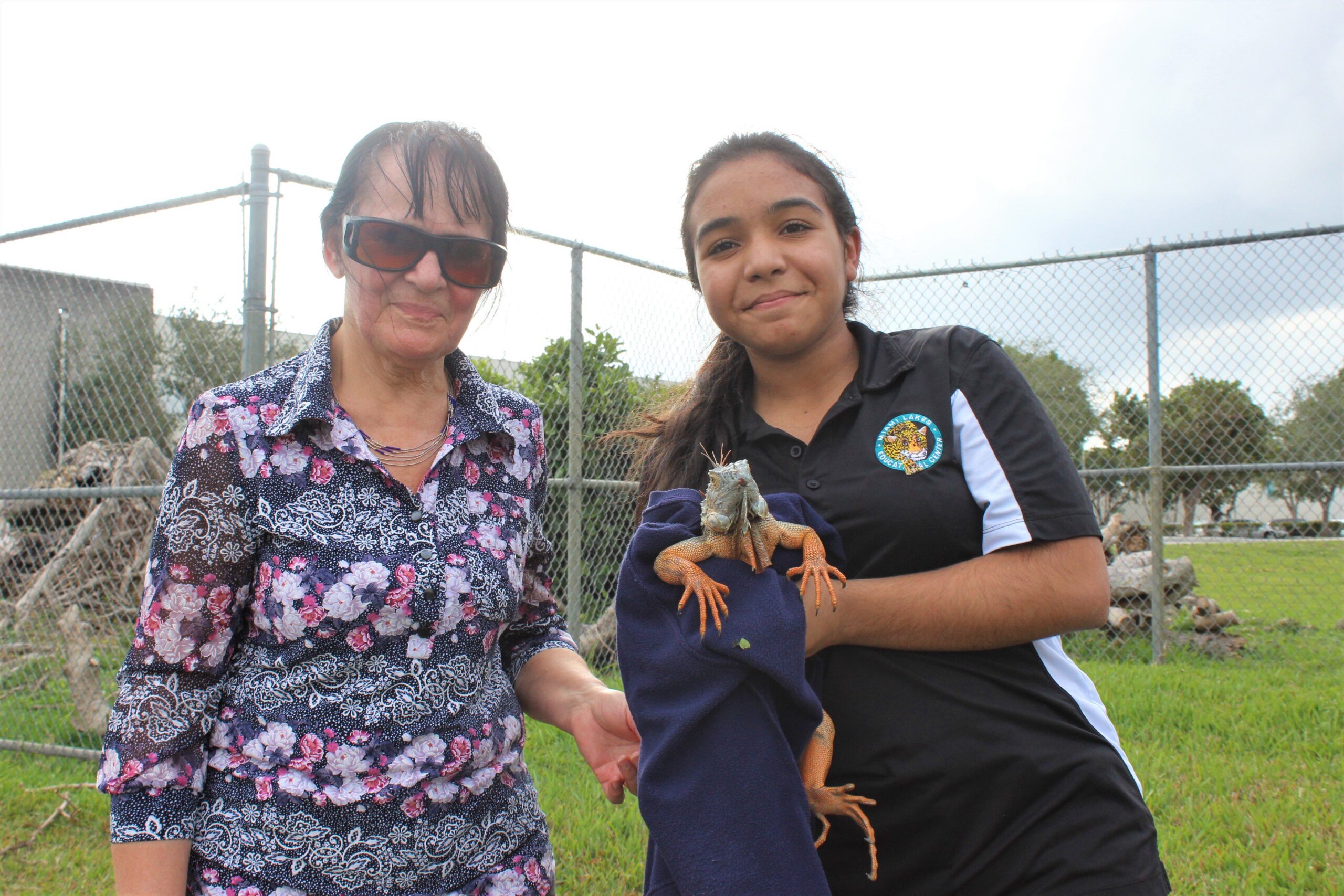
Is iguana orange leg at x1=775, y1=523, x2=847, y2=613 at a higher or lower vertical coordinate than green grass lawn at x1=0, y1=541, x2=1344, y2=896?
higher

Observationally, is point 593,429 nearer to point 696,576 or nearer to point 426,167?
point 426,167

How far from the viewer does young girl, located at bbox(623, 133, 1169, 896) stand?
164 cm

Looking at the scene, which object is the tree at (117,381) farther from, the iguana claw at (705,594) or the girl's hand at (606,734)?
the iguana claw at (705,594)

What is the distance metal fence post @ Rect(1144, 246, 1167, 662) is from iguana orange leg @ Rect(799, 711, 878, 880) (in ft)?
20.3

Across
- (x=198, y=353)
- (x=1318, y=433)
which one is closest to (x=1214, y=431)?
(x=1318, y=433)

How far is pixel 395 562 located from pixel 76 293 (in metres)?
5.58

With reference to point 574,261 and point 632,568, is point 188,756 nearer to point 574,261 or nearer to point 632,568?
point 632,568

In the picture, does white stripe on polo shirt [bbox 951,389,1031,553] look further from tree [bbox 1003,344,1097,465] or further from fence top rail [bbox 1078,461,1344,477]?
tree [bbox 1003,344,1097,465]

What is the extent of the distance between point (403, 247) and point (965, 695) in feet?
5.34

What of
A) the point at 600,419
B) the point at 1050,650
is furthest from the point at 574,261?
the point at 1050,650

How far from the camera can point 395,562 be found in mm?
1926

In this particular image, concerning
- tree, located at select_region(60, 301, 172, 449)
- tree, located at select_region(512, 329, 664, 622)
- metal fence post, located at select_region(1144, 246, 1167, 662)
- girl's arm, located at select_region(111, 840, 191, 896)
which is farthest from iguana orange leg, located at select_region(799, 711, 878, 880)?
metal fence post, located at select_region(1144, 246, 1167, 662)

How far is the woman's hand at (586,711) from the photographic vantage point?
6.90 feet

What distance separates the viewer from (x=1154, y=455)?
6859mm
